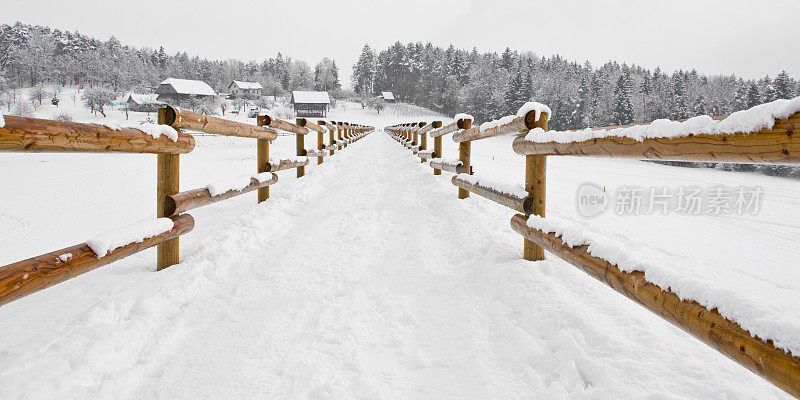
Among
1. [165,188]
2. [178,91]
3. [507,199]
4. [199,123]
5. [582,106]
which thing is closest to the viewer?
[165,188]

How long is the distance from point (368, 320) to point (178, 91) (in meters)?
82.2

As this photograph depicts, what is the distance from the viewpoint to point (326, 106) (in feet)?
251

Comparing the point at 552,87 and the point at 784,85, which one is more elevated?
the point at 552,87

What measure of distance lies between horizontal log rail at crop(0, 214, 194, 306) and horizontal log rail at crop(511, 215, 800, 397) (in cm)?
253

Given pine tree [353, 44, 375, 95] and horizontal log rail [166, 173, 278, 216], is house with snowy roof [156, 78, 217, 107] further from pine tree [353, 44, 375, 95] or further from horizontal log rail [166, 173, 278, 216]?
horizontal log rail [166, 173, 278, 216]

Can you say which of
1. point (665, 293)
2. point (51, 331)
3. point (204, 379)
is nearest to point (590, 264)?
point (665, 293)

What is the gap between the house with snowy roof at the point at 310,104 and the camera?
7350 centimetres

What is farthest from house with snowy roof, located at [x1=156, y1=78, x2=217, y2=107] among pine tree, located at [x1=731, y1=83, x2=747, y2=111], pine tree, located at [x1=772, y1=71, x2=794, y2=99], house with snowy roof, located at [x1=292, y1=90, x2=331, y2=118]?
pine tree, located at [x1=772, y1=71, x2=794, y2=99]

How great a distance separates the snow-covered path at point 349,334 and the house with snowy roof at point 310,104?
74.6 m

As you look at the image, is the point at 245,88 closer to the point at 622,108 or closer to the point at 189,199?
the point at 622,108

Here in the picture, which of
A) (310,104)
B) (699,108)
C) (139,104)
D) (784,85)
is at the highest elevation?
(310,104)

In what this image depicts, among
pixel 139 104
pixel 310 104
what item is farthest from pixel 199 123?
pixel 139 104

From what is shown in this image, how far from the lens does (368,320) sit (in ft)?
7.30

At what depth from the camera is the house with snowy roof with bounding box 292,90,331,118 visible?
73.5 m
